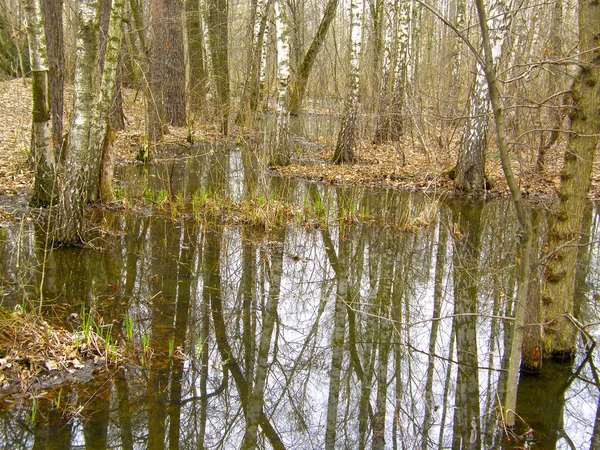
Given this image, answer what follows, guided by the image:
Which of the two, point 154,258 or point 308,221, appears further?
point 308,221

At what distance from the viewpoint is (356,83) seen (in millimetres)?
12766

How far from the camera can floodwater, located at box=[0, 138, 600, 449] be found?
3.92 metres

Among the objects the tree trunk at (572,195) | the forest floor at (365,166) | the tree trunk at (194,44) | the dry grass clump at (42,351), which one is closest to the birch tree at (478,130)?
the forest floor at (365,166)

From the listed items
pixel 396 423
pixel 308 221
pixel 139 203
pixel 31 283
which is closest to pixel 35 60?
pixel 139 203

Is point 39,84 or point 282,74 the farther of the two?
point 282,74

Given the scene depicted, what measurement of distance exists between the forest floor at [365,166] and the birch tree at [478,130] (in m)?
0.37

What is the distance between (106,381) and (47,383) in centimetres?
43

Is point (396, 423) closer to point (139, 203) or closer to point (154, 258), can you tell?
point (154, 258)

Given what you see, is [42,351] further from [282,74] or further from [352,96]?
[352,96]

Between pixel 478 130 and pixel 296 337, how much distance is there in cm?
724

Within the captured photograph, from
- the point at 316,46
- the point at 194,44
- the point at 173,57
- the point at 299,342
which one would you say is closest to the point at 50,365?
the point at 299,342

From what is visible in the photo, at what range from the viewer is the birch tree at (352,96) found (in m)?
12.4

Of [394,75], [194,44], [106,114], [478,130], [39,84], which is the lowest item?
[478,130]

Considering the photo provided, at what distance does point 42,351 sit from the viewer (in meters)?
4.36
